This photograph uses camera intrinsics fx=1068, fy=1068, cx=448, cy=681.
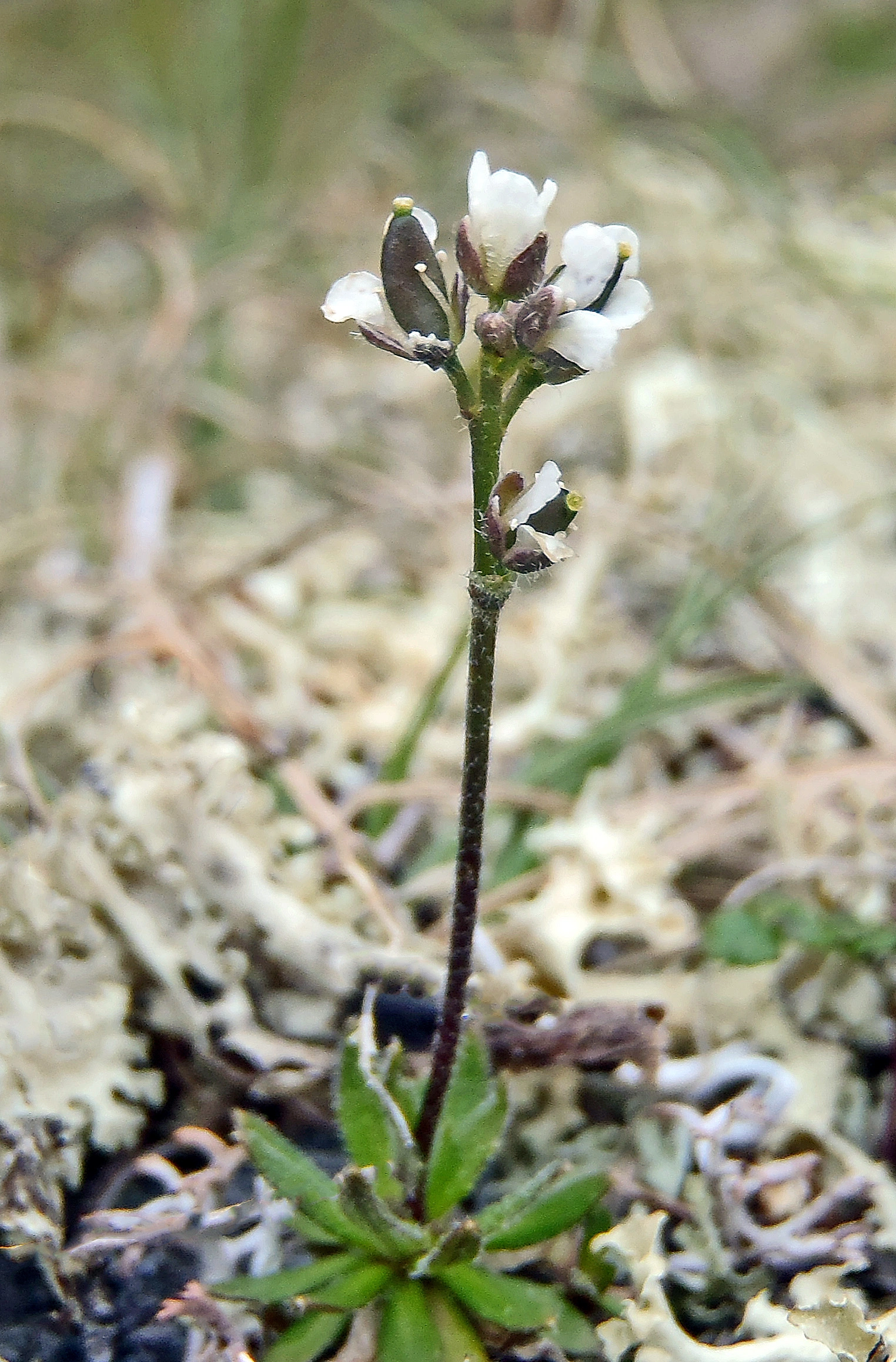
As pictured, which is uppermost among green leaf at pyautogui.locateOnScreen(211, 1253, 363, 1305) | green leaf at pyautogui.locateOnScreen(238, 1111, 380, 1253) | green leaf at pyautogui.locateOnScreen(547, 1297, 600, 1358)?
green leaf at pyautogui.locateOnScreen(238, 1111, 380, 1253)

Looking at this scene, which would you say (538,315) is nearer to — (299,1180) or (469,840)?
(469,840)

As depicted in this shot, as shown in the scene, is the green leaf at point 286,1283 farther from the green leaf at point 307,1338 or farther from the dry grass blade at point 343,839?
the dry grass blade at point 343,839

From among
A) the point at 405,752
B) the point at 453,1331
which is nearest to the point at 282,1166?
the point at 453,1331

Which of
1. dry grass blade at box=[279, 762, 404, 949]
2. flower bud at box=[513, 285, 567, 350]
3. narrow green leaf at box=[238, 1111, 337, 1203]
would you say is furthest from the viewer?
dry grass blade at box=[279, 762, 404, 949]

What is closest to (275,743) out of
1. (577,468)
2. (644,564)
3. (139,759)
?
(139,759)

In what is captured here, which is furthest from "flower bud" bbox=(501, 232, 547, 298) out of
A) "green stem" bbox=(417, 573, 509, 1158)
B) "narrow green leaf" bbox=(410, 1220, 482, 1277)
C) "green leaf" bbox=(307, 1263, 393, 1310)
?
"green leaf" bbox=(307, 1263, 393, 1310)

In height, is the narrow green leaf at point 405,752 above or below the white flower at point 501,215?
below

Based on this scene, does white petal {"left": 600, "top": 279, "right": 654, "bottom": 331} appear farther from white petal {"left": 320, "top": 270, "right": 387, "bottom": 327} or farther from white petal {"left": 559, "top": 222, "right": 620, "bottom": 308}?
white petal {"left": 320, "top": 270, "right": 387, "bottom": 327}

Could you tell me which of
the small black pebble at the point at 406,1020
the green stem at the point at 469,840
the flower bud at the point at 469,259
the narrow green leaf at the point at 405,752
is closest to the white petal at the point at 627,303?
the flower bud at the point at 469,259
